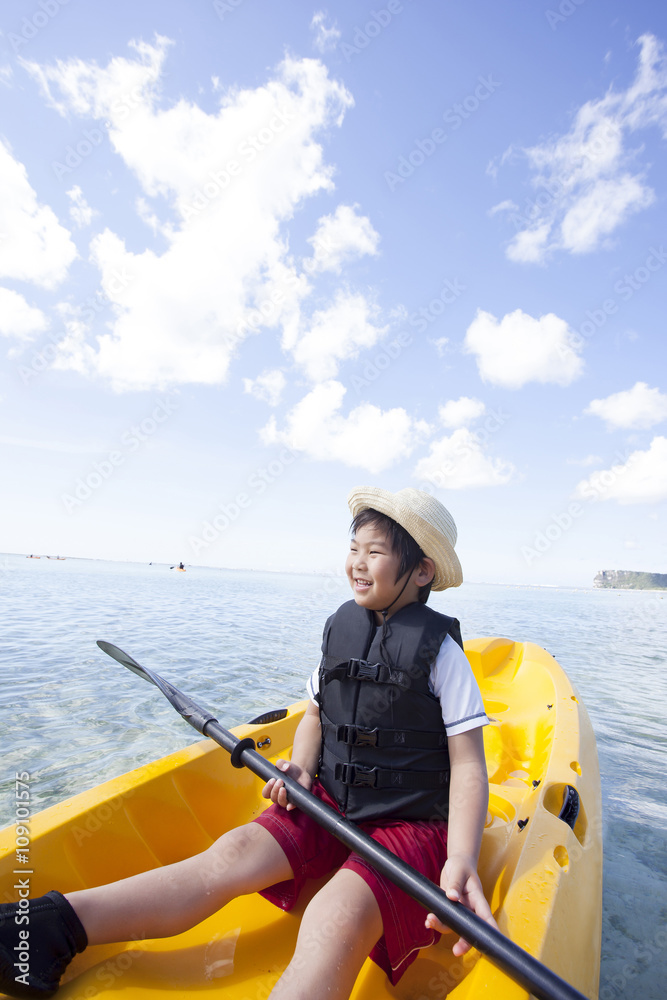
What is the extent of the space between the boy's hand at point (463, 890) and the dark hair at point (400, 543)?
Result: 76cm

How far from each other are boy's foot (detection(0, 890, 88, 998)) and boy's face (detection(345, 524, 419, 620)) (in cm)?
110

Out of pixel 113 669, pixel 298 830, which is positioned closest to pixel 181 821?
pixel 298 830

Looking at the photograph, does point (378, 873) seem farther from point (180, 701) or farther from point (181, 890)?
point (180, 701)

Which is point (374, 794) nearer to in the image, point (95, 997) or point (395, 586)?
point (395, 586)

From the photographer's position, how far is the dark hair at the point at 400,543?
167cm

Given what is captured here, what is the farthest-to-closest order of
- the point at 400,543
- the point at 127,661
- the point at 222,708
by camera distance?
1. the point at 222,708
2. the point at 127,661
3. the point at 400,543

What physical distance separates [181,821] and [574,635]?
12554 mm

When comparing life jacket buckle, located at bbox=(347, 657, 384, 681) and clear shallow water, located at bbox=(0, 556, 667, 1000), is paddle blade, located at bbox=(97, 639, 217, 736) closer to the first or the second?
life jacket buckle, located at bbox=(347, 657, 384, 681)

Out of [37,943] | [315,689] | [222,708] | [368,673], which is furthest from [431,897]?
[222,708]

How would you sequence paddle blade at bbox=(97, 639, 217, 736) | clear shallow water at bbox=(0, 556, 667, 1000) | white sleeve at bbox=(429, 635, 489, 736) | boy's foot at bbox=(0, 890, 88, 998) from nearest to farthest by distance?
1. boy's foot at bbox=(0, 890, 88, 998)
2. white sleeve at bbox=(429, 635, 489, 736)
3. paddle blade at bbox=(97, 639, 217, 736)
4. clear shallow water at bbox=(0, 556, 667, 1000)

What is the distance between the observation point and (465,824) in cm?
133

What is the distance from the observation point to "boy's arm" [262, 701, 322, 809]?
1.52m

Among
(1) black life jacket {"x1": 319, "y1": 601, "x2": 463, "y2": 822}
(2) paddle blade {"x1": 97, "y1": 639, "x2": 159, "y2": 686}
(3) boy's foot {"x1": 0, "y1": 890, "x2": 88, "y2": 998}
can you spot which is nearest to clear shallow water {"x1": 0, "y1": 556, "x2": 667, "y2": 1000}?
(2) paddle blade {"x1": 97, "y1": 639, "x2": 159, "y2": 686}

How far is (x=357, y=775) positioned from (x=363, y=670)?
313 millimetres
